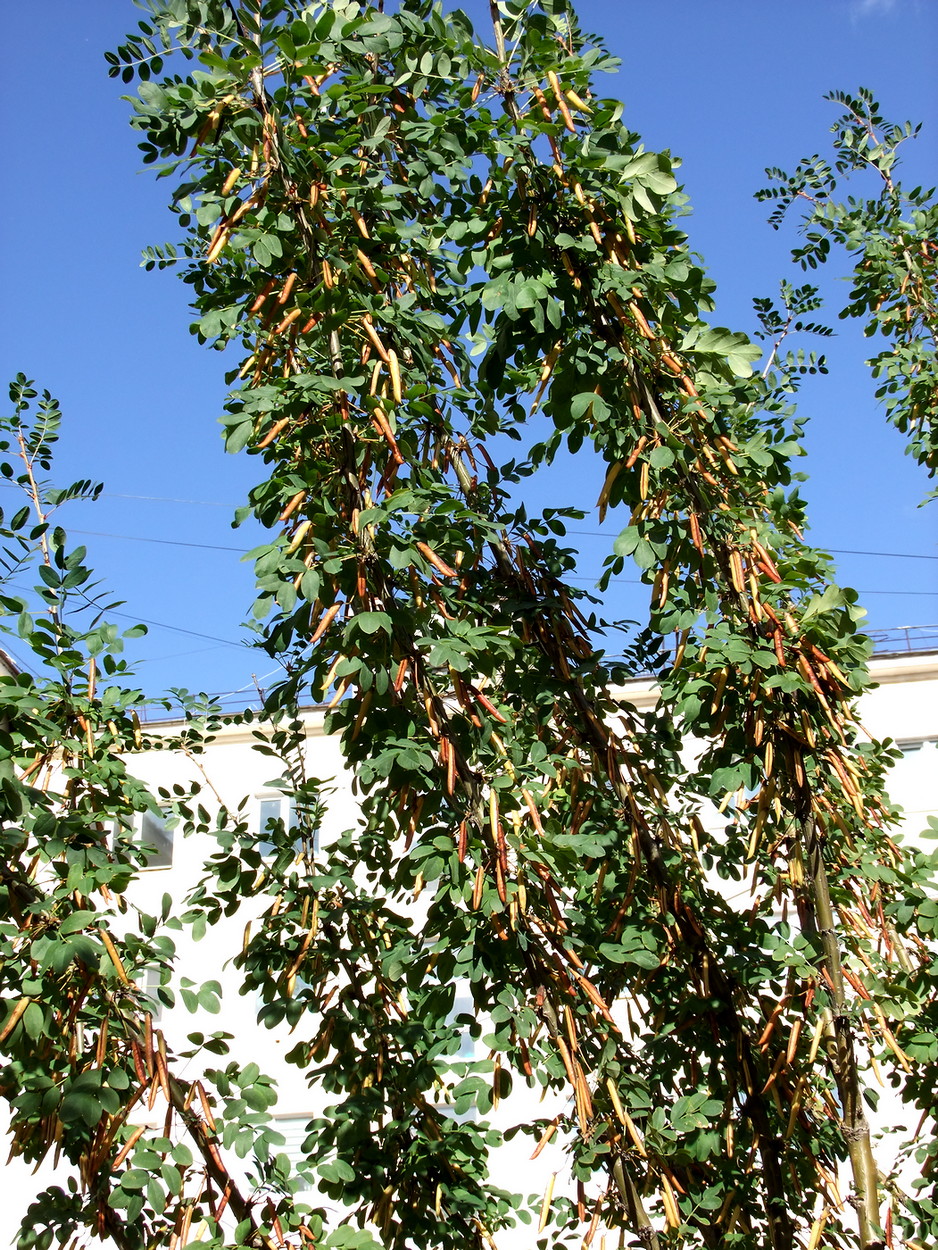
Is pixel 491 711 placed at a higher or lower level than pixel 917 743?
lower

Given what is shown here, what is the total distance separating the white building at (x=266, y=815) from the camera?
1001 cm

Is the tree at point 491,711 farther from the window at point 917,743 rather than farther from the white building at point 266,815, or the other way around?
the window at point 917,743

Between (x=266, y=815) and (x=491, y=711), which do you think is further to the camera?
(x=266, y=815)

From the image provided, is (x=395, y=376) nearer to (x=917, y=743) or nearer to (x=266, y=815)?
(x=266, y=815)

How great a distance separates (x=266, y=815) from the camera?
11469 millimetres

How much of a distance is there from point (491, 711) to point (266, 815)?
996cm

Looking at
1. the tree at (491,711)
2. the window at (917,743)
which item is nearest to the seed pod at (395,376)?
the tree at (491,711)

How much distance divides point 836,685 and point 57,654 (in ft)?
4.63

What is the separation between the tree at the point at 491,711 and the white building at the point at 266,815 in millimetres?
7637

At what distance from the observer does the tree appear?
1778 mm

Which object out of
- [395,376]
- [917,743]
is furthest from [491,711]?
[917,743]

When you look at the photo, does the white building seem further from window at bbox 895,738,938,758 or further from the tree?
the tree

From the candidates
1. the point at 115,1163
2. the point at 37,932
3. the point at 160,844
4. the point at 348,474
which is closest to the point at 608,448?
the point at 348,474

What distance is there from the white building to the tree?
764 centimetres
